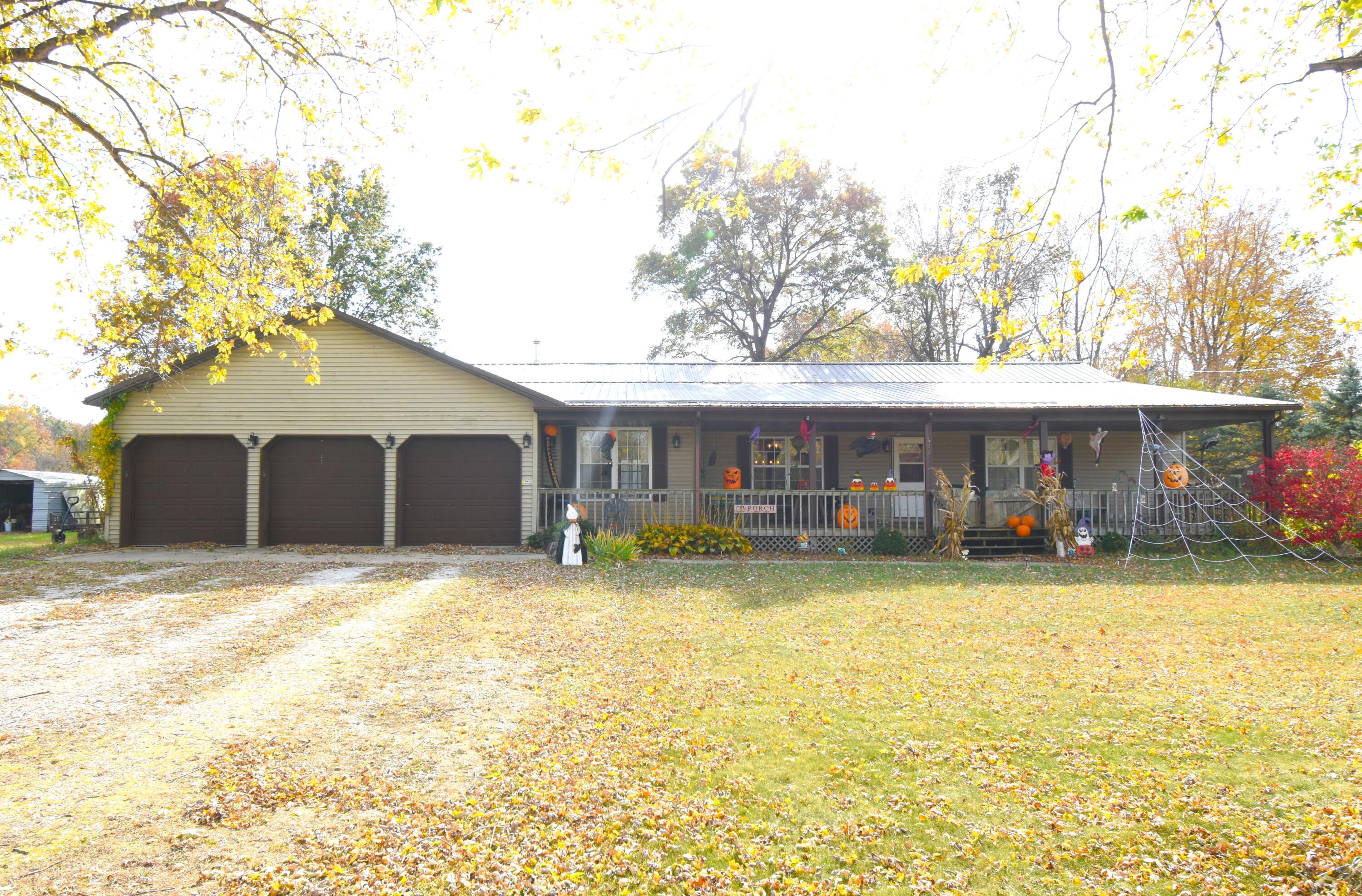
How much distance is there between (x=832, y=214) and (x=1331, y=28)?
2645 cm

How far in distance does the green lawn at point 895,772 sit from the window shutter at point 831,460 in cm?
962

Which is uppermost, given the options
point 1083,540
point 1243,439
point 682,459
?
point 1243,439

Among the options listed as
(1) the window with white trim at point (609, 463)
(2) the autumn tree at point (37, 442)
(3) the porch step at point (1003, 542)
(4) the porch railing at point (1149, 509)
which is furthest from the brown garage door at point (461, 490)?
(2) the autumn tree at point (37, 442)

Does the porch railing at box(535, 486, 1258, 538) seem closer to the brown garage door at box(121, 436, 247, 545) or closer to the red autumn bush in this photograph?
the red autumn bush

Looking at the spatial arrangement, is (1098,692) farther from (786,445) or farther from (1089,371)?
(1089,371)

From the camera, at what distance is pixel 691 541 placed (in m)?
14.7

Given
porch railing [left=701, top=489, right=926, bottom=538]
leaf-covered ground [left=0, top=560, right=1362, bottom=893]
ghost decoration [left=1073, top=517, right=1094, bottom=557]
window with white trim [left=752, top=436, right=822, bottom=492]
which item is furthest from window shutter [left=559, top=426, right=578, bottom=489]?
ghost decoration [left=1073, top=517, right=1094, bottom=557]

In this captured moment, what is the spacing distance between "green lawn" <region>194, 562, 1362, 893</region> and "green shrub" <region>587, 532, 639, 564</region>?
5182 mm

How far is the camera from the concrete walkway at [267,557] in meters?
13.2

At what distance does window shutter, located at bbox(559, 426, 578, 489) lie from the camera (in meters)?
16.7

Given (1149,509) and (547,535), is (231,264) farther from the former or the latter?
(1149,509)

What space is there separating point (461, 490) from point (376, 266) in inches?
706

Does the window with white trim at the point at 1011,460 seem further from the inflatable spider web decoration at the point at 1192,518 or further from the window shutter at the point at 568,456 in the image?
the window shutter at the point at 568,456

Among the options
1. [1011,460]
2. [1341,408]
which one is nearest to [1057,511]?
[1011,460]
